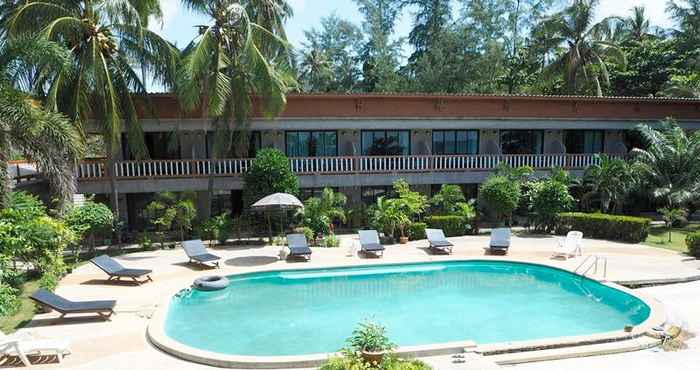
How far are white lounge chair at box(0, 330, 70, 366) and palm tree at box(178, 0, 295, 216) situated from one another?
39.1ft

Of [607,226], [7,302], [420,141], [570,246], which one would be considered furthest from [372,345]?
[420,141]

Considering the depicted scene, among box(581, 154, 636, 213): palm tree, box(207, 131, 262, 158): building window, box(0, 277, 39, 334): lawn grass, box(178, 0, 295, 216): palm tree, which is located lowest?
box(0, 277, 39, 334): lawn grass

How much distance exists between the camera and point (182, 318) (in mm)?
11922

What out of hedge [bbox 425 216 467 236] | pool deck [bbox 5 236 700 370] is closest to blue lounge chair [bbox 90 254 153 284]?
pool deck [bbox 5 236 700 370]

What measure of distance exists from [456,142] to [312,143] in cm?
870

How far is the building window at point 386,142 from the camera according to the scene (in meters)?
25.3

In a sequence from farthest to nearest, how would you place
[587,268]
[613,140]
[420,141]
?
[613,140]
[420,141]
[587,268]

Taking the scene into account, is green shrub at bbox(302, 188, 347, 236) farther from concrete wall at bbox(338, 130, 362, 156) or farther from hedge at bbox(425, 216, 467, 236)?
hedge at bbox(425, 216, 467, 236)

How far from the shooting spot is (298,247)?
17.4 meters

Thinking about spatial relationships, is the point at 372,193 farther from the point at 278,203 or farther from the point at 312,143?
the point at 278,203

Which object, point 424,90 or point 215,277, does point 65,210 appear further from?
point 424,90

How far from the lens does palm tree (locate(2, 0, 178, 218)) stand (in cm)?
1731

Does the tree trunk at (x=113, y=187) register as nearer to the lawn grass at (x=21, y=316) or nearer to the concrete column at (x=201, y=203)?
the concrete column at (x=201, y=203)

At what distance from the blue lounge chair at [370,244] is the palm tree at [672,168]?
45.7 ft
